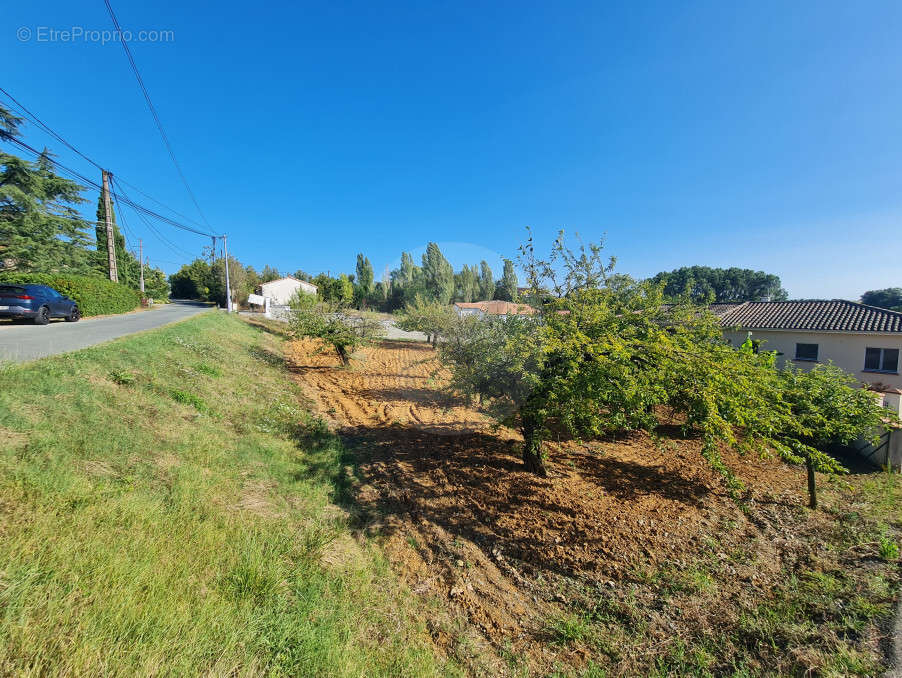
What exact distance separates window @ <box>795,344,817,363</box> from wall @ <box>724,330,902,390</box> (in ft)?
0.50

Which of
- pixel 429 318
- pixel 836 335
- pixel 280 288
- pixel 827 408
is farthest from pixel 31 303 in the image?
pixel 280 288

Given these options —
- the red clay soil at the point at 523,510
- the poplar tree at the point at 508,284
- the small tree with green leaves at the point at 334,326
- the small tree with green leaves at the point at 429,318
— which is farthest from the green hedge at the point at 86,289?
the poplar tree at the point at 508,284

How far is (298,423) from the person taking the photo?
7141mm

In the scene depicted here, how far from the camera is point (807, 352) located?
53.6 feet

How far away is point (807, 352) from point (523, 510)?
68.6ft

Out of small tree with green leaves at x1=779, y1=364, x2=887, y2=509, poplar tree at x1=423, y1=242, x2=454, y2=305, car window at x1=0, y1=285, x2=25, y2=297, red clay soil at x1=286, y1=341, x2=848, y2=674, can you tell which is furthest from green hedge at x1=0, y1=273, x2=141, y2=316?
poplar tree at x1=423, y1=242, x2=454, y2=305

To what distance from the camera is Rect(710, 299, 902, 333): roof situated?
15.0 meters

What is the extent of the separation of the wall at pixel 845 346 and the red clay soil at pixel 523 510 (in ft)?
43.4

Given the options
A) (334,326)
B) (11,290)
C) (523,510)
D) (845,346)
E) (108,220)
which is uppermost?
(108,220)

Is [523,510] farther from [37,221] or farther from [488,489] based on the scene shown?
[37,221]

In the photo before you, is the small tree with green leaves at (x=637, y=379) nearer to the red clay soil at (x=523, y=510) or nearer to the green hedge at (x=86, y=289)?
the red clay soil at (x=523, y=510)

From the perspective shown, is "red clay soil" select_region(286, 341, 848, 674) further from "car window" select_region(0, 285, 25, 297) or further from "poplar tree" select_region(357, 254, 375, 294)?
"poplar tree" select_region(357, 254, 375, 294)

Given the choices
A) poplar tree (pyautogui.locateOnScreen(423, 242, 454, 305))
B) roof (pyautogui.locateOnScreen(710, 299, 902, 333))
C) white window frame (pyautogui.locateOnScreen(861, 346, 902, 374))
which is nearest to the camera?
white window frame (pyautogui.locateOnScreen(861, 346, 902, 374))

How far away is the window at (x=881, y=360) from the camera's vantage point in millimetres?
14258
